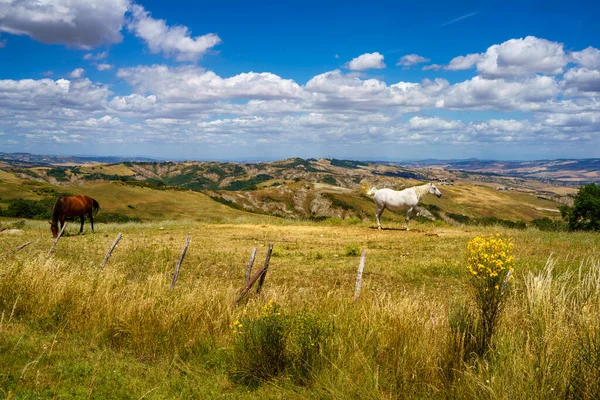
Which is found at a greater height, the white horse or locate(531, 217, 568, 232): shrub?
the white horse

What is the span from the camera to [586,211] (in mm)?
47656

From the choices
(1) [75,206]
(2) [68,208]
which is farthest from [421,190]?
(2) [68,208]

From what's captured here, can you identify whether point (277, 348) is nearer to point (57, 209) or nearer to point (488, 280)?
point (488, 280)

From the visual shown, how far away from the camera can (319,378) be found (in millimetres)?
5680

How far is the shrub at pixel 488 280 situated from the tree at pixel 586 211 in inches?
1995

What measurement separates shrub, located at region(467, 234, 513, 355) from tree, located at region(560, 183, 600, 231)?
50.7 m

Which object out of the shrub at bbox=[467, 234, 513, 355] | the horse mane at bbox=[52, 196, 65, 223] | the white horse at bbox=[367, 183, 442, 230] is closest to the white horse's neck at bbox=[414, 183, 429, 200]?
the white horse at bbox=[367, 183, 442, 230]

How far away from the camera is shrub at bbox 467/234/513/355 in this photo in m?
5.30

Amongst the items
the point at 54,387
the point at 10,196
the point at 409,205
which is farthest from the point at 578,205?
the point at 10,196

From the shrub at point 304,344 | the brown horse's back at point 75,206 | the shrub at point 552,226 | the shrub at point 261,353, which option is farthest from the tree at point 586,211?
the brown horse's back at point 75,206

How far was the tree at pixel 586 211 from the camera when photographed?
46.2 meters

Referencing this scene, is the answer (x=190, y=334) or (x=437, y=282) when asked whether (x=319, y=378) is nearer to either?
(x=190, y=334)

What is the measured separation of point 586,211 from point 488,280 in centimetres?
5356

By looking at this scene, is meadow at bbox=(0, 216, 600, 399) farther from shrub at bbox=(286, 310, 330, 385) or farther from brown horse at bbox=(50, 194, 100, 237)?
brown horse at bbox=(50, 194, 100, 237)
